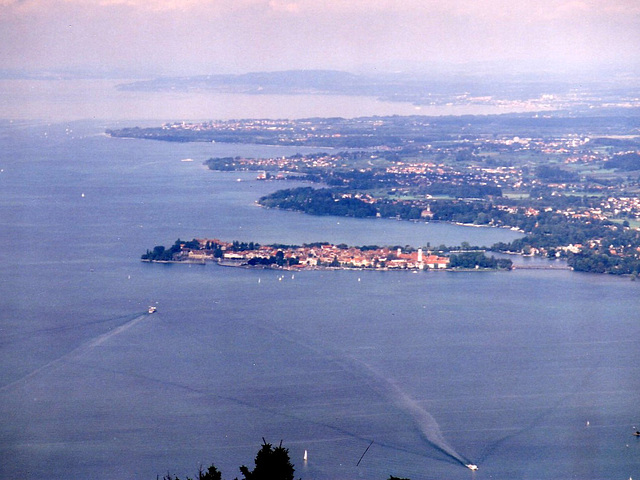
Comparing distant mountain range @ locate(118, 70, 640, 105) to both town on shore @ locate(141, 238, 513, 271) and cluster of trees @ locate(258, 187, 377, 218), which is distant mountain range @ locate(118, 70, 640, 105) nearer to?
cluster of trees @ locate(258, 187, 377, 218)

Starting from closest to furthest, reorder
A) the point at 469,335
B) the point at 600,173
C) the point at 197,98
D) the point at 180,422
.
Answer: the point at 180,422 → the point at 469,335 → the point at 600,173 → the point at 197,98

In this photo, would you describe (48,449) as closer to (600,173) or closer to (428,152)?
(600,173)

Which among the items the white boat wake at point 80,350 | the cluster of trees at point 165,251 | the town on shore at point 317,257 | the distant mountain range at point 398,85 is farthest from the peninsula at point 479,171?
the distant mountain range at point 398,85

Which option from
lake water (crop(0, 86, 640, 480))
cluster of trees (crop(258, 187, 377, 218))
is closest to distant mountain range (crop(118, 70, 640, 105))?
cluster of trees (crop(258, 187, 377, 218))

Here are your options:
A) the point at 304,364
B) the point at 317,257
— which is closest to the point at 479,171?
the point at 317,257

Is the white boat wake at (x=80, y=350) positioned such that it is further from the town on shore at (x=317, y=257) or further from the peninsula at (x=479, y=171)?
the peninsula at (x=479, y=171)

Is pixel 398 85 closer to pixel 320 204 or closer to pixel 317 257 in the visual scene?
pixel 320 204

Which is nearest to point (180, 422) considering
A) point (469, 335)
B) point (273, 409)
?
point (273, 409)
